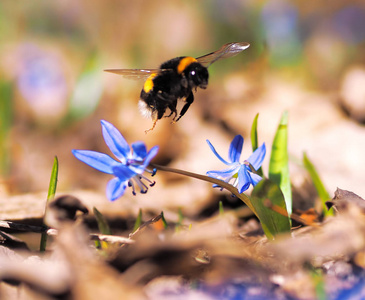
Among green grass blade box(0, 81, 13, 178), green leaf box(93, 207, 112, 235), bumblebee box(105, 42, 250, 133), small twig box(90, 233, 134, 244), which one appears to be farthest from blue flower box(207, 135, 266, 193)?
green grass blade box(0, 81, 13, 178)

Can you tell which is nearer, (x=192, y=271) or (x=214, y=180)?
(x=192, y=271)

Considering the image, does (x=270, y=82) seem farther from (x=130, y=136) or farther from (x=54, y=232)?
(x=54, y=232)

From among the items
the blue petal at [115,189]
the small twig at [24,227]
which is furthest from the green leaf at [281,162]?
the small twig at [24,227]

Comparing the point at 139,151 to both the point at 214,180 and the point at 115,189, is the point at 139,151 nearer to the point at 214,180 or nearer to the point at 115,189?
the point at 115,189

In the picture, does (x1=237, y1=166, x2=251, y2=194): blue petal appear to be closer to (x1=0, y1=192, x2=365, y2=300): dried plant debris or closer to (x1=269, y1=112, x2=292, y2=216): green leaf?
(x1=0, y1=192, x2=365, y2=300): dried plant debris

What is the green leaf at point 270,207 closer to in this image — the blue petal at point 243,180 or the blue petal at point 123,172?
the blue petal at point 243,180

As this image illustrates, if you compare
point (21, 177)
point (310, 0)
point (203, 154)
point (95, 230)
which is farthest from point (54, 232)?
point (310, 0)

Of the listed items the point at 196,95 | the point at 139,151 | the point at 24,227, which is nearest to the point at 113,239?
the point at 139,151
